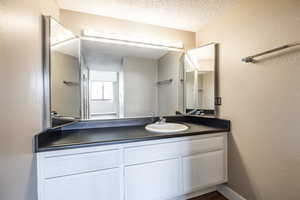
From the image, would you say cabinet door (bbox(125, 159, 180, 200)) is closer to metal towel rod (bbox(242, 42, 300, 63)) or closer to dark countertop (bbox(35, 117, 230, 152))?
dark countertop (bbox(35, 117, 230, 152))

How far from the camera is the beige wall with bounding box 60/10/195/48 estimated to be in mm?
1664

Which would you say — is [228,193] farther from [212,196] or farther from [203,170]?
[203,170]

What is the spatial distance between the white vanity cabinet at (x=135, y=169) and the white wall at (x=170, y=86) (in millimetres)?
653

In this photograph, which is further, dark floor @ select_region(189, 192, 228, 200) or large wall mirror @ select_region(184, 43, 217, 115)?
large wall mirror @ select_region(184, 43, 217, 115)

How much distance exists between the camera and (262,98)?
1.37 m

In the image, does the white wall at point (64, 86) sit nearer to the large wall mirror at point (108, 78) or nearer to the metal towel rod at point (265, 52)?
the large wall mirror at point (108, 78)

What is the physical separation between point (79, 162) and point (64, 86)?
723 mm

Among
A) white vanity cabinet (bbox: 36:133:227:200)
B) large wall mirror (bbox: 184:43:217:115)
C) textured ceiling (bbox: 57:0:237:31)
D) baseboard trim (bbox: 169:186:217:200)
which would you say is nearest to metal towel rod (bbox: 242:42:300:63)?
large wall mirror (bbox: 184:43:217:115)

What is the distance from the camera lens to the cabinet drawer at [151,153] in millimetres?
1334

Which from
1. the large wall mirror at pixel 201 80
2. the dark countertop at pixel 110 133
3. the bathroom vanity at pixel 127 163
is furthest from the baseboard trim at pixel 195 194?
the large wall mirror at pixel 201 80

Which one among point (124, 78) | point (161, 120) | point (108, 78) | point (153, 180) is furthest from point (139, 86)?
point (153, 180)

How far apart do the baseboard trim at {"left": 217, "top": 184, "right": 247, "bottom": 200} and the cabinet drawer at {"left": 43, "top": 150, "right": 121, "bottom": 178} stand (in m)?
1.34

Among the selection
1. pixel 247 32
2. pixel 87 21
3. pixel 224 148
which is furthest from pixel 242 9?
pixel 87 21

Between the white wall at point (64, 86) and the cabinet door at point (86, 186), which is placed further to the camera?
the white wall at point (64, 86)
